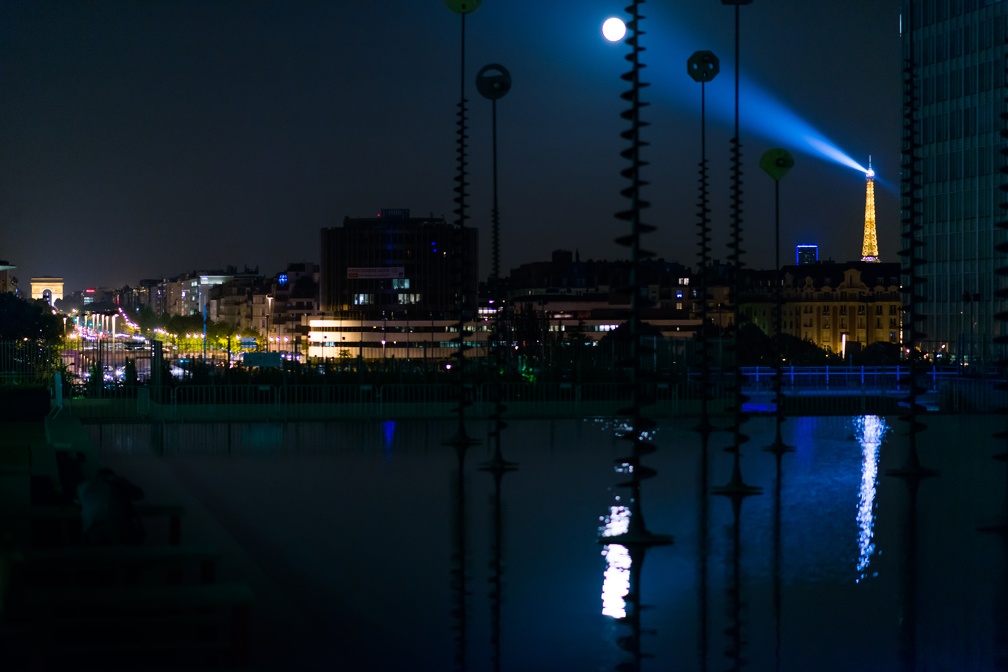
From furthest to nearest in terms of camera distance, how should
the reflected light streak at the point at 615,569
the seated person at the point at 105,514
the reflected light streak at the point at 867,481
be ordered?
the reflected light streak at the point at 867,481, the reflected light streak at the point at 615,569, the seated person at the point at 105,514

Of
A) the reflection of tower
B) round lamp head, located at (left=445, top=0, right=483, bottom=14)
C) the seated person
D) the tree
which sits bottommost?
the reflection of tower

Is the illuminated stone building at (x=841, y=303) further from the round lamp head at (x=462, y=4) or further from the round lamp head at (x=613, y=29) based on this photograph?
the round lamp head at (x=613, y=29)

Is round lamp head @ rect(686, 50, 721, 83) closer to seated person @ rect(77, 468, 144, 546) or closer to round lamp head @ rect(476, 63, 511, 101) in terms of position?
round lamp head @ rect(476, 63, 511, 101)

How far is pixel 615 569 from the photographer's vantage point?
45.4ft

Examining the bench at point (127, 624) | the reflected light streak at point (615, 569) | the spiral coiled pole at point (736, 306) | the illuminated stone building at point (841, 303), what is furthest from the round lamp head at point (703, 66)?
the illuminated stone building at point (841, 303)

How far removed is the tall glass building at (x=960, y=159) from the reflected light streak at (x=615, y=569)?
222ft

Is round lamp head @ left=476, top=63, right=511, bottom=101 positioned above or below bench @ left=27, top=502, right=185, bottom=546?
above

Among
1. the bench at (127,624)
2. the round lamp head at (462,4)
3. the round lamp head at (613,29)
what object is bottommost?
the bench at (127,624)

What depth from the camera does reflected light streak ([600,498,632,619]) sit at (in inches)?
473

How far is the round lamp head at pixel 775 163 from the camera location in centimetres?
2411

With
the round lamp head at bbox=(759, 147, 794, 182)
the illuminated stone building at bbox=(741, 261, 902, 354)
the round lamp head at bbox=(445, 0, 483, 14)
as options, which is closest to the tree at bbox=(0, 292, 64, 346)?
the round lamp head at bbox=(445, 0, 483, 14)

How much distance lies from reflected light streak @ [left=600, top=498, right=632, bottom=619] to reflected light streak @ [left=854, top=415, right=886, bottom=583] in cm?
225

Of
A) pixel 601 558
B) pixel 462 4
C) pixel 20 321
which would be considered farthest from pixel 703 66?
pixel 20 321

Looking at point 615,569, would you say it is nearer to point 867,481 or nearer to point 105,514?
point 105,514
